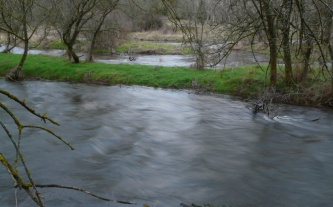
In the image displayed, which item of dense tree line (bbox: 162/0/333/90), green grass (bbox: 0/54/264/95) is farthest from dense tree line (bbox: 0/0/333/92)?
green grass (bbox: 0/54/264/95)

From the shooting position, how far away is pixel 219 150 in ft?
35.2

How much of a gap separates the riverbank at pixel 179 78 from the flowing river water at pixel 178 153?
2.95 ft

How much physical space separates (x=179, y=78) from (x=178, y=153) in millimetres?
10329

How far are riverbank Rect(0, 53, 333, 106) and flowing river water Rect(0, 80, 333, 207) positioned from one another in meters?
0.90

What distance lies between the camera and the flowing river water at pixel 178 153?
775cm

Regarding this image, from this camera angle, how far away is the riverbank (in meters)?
15.8

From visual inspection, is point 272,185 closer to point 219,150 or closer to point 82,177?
point 219,150

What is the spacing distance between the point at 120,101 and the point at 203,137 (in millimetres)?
6361

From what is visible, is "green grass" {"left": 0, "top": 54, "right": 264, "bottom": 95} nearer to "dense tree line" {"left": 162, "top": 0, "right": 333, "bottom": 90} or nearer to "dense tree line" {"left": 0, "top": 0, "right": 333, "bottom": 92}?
"dense tree line" {"left": 0, "top": 0, "right": 333, "bottom": 92}

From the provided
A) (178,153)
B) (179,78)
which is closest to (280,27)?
(178,153)

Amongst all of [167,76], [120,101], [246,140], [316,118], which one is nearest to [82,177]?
[246,140]

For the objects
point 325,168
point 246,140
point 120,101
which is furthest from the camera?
point 120,101

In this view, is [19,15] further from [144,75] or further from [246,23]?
[246,23]

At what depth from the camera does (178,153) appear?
10.4 metres
